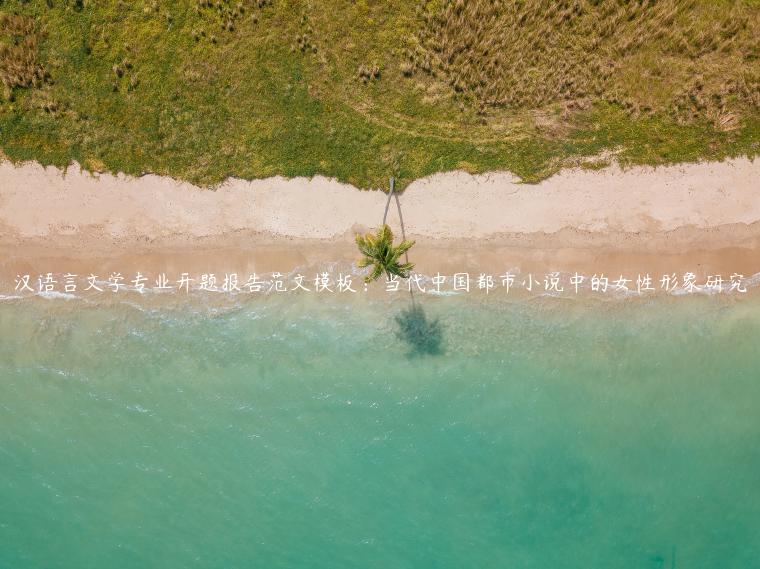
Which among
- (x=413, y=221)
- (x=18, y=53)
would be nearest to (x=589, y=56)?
(x=413, y=221)

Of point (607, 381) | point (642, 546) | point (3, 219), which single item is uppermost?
point (3, 219)

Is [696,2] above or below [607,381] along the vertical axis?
above

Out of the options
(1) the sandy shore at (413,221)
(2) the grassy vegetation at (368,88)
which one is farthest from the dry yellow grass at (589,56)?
(1) the sandy shore at (413,221)

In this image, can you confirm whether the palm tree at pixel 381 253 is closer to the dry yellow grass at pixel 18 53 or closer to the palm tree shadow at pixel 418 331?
the palm tree shadow at pixel 418 331

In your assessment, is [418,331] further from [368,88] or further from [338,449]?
[368,88]

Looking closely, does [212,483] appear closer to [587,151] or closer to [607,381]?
[607,381]

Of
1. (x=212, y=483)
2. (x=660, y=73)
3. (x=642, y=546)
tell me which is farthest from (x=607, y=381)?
(x=212, y=483)
